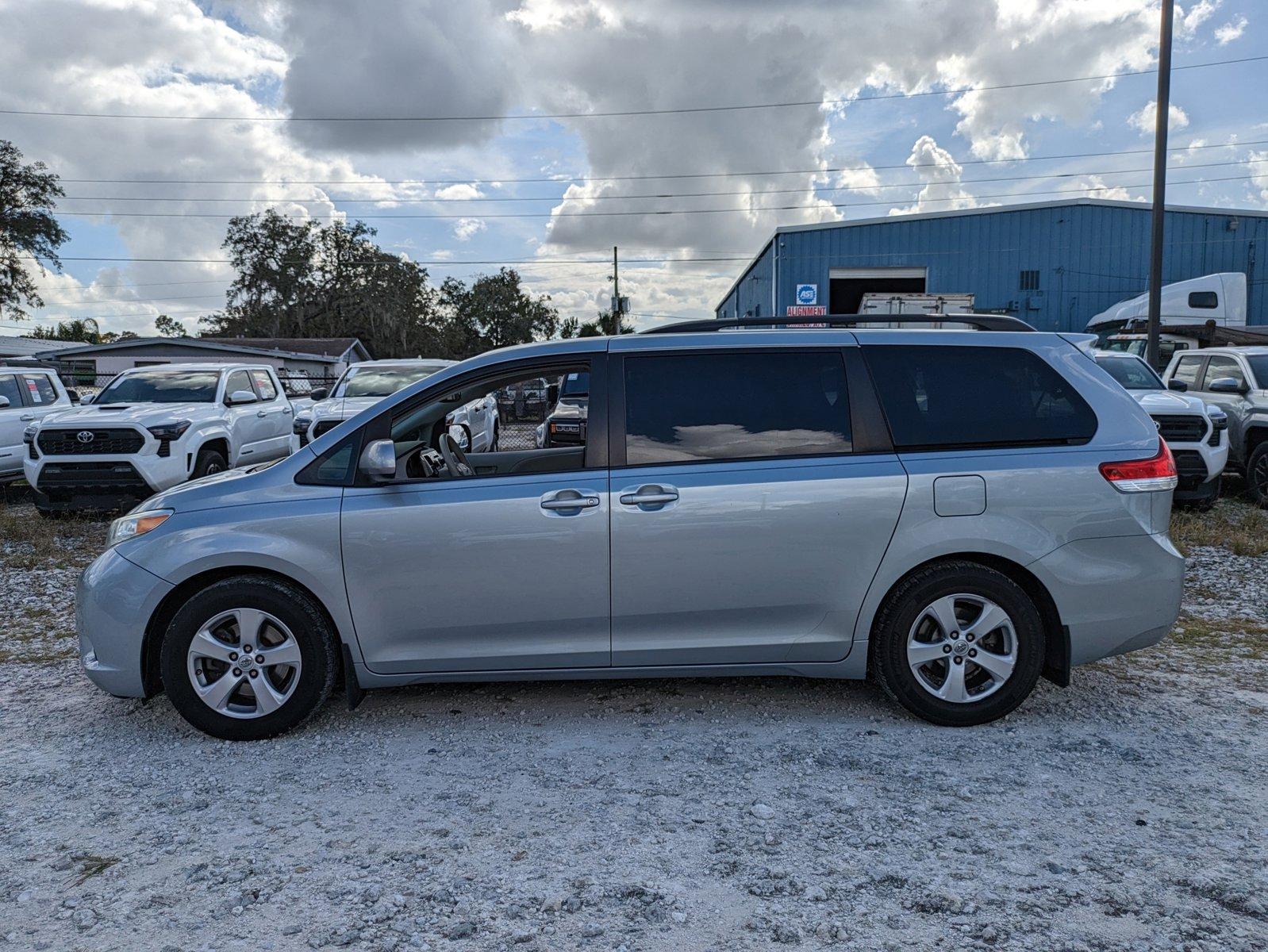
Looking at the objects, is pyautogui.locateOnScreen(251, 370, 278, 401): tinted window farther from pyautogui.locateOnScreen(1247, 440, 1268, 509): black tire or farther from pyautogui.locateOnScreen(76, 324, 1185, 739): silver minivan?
pyautogui.locateOnScreen(1247, 440, 1268, 509): black tire

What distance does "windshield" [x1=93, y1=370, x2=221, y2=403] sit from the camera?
38.0 ft

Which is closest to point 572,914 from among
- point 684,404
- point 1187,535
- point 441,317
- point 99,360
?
point 684,404

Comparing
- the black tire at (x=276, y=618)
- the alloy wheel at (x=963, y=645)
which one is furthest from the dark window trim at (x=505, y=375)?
the alloy wheel at (x=963, y=645)

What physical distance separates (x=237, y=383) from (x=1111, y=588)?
11.1 m

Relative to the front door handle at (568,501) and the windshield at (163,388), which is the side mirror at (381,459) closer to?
the front door handle at (568,501)

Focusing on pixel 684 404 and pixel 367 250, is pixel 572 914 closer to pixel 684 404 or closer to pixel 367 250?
pixel 684 404

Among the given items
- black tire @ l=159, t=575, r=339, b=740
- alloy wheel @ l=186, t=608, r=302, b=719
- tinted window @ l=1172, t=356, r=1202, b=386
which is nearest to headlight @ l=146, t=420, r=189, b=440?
black tire @ l=159, t=575, r=339, b=740

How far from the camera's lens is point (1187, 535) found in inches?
349

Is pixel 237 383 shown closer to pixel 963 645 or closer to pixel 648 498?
pixel 648 498

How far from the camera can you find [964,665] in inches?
164

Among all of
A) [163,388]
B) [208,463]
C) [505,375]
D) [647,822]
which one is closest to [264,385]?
[163,388]

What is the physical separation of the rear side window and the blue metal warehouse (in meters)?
24.3

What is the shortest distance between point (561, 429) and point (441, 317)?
6018 centimetres

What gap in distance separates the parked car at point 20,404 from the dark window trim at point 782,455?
9971 mm
